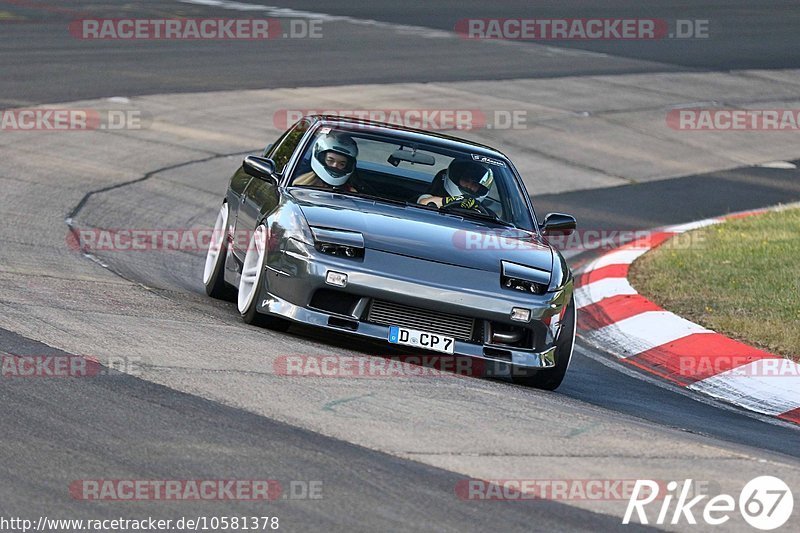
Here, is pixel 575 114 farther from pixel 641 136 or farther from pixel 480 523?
pixel 480 523

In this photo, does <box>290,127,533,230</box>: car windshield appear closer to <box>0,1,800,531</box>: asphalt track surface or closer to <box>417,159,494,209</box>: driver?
<box>417,159,494,209</box>: driver

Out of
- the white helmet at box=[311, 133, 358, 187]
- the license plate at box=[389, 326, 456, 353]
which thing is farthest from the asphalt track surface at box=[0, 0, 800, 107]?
the license plate at box=[389, 326, 456, 353]

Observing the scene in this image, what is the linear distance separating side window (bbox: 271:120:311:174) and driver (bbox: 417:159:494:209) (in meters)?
1.07

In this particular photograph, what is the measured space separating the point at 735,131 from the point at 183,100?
29.2 feet

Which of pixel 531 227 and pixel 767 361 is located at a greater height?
pixel 531 227

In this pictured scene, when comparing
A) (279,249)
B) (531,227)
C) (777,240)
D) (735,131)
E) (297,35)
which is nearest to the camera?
(279,249)

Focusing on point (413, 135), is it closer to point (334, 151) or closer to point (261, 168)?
point (334, 151)

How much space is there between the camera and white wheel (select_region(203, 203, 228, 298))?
968 centimetres

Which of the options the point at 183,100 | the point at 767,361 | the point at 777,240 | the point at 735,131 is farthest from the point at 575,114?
the point at 767,361

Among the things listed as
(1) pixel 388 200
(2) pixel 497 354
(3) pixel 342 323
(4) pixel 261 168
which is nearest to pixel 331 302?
(3) pixel 342 323

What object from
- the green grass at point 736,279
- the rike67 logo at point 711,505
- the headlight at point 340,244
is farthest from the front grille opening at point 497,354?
the green grass at point 736,279

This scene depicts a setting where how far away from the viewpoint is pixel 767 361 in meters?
9.36

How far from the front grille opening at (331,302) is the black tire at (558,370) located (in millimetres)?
1091

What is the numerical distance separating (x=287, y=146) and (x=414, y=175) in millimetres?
1052
